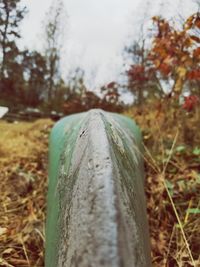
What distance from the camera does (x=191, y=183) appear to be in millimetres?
2162

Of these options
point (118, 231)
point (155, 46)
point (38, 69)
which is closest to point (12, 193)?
point (155, 46)

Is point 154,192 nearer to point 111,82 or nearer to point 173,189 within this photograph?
point 173,189

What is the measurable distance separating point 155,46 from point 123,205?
8.10 feet

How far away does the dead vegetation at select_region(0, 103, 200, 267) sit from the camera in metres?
1.60

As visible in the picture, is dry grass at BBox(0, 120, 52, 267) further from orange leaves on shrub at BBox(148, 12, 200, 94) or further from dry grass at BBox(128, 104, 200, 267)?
orange leaves on shrub at BBox(148, 12, 200, 94)

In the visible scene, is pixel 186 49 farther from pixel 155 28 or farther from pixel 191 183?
pixel 191 183

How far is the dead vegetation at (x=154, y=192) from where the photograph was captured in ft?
5.24

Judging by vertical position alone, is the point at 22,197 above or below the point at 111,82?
below

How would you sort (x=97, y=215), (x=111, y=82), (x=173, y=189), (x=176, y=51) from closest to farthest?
(x=97, y=215)
(x=173, y=189)
(x=176, y=51)
(x=111, y=82)

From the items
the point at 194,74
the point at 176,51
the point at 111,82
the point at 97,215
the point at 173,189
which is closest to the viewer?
the point at 97,215

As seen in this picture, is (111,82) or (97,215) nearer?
(97,215)

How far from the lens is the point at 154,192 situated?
7.25ft

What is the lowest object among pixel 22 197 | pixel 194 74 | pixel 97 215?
pixel 22 197

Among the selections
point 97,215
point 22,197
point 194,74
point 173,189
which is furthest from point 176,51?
point 97,215
